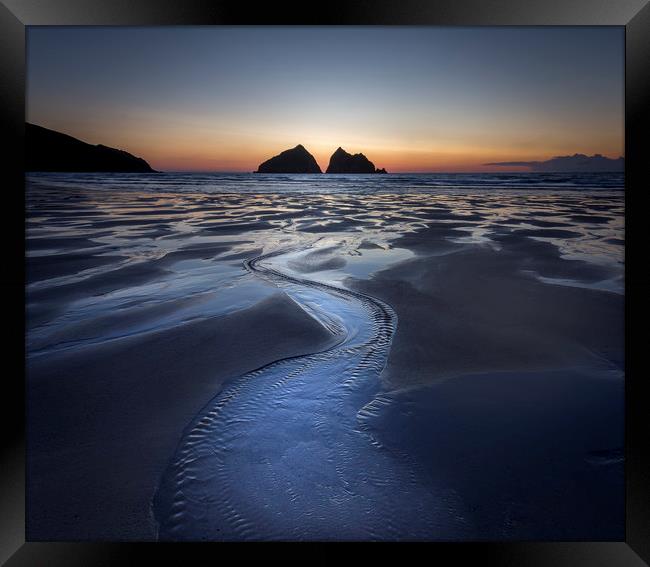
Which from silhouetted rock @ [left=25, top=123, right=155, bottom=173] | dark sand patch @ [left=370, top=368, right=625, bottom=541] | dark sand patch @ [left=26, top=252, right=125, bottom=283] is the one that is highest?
silhouetted rock @ [left=25, top=123, right=155, bottom=173]

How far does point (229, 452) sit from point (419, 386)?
145 cm

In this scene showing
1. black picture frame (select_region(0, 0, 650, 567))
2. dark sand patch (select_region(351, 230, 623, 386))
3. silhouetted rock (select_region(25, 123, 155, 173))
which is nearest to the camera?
black picture frame (select_region(0, 0, 650, 567))

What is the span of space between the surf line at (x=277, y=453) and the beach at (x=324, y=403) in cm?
1

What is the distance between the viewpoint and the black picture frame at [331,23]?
237 cm

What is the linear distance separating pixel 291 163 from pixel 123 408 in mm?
81208

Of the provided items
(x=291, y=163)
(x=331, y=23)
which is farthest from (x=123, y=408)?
(x=291, y=163)

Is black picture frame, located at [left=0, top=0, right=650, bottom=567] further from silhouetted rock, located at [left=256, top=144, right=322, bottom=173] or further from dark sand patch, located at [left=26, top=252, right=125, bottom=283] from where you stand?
silhouetted rock, located at [left=256, top=144, right=322, bottom=173]

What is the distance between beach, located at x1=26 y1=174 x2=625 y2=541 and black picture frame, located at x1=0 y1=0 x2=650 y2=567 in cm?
25

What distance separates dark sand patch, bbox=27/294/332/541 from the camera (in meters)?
2.29

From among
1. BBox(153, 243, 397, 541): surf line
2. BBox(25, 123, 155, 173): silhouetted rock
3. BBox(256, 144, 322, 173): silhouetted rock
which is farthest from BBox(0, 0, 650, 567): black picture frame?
BBox(256, 144, 322, 173): silhouetted rock
